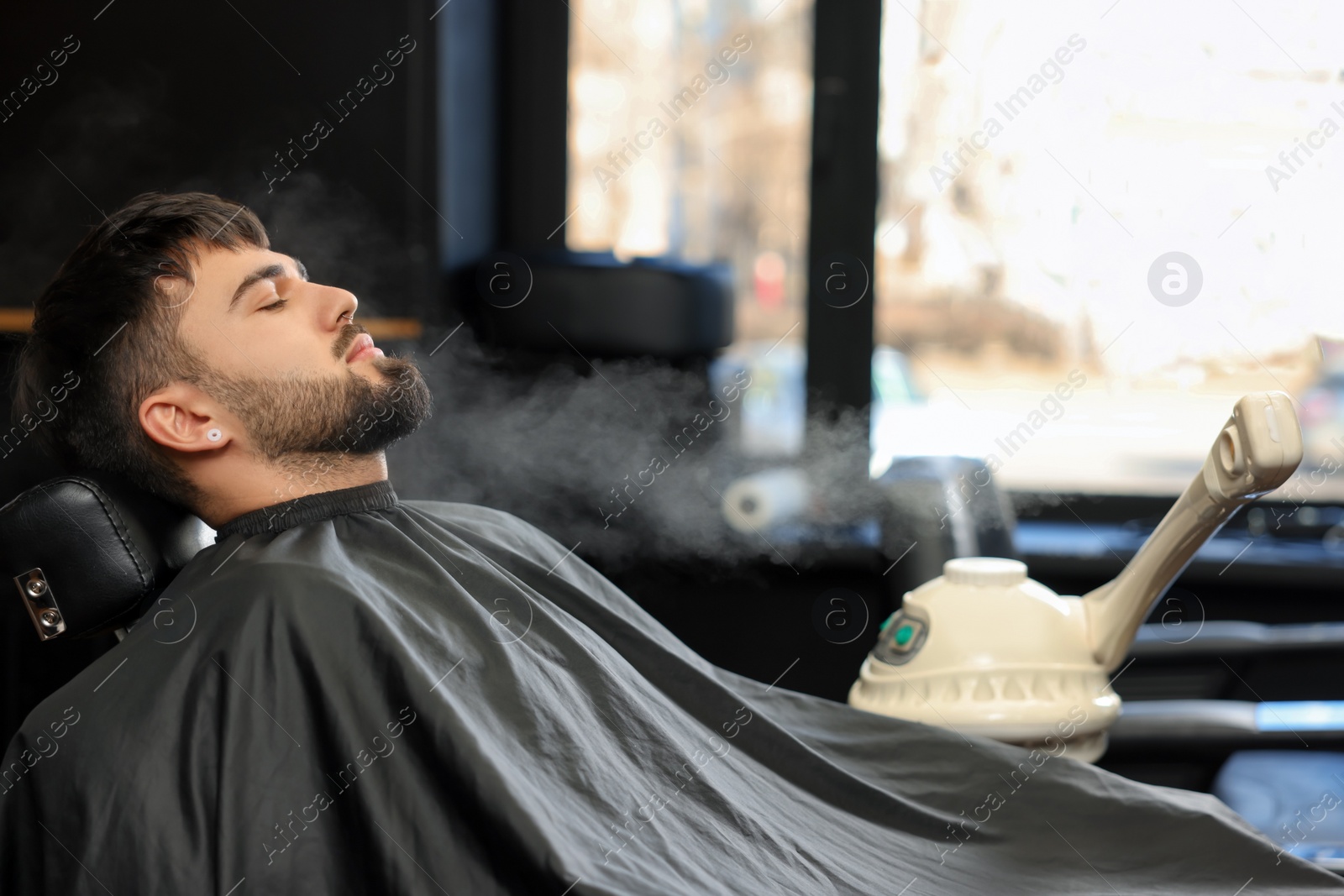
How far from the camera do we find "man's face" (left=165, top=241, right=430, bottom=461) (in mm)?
1342

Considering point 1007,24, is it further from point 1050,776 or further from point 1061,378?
point 1050,776

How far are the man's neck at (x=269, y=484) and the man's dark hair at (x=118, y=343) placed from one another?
30 millimetres

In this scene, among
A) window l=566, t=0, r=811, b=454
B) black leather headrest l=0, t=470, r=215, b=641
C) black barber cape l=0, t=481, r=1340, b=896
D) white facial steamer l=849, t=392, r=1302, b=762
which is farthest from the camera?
window l=566, t=0, r=811, b=454

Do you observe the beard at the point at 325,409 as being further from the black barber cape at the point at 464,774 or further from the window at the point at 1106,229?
the window at the point at 1106,229

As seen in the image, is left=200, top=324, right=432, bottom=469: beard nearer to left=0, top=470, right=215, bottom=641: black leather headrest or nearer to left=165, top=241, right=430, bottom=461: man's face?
left=165, top=241, right=430, bottom=461: man's face

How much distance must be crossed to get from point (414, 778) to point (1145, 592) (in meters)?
0.93

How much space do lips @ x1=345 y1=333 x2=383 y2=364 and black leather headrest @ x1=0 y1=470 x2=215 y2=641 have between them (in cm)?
30

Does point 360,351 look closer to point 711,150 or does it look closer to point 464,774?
point 464,774

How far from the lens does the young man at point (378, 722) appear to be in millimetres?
1029

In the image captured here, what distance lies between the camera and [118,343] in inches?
53.2

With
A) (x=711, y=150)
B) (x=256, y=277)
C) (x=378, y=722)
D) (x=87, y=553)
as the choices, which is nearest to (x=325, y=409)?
(x=256, y=277)

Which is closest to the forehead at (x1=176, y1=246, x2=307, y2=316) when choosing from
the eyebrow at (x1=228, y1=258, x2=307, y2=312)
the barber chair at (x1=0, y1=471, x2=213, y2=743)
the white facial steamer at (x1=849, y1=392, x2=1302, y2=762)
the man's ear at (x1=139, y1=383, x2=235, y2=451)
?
the eyebrow at (x1=228, y1=258, x2=307, y2=312)

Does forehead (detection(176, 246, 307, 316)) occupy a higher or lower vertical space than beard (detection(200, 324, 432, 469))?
higher

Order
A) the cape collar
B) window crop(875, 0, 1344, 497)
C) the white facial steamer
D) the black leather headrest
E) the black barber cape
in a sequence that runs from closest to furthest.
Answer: the black barber cape < the black leather headrest < the cape collar < the white facial steamer < window crop(875, 0, 1344, 497)
